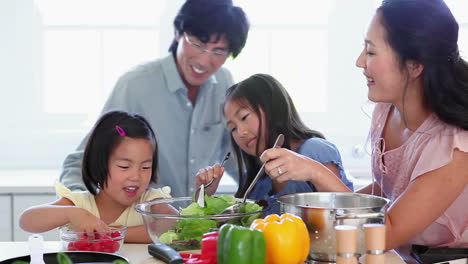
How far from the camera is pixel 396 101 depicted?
76.7 inches

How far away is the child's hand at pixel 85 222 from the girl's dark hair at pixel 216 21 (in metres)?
0.86

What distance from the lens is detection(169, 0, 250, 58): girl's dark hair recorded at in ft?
8.24

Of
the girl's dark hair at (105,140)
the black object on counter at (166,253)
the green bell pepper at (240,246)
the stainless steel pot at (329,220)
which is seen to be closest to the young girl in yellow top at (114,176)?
the girl's dark hair at (105,140)

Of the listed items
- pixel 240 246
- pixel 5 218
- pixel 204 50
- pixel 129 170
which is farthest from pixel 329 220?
pixel 5 218

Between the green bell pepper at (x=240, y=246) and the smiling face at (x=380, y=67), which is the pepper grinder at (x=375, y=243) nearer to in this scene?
the green bell pepper at (x=240, y=246)

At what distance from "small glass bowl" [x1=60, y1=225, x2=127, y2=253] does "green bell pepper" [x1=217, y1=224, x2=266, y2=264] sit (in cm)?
44

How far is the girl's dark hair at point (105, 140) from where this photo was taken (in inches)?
90.7

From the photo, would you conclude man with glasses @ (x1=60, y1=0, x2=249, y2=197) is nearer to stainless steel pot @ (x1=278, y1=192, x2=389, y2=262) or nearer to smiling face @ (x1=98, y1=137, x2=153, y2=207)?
smiling face @ (x1=98, y1=137, x2=153, y2=207)

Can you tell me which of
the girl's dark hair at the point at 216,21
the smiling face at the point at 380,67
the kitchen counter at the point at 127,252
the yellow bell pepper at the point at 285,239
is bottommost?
the kitchen counter at the point at 127,252

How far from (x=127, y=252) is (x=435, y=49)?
942 mm

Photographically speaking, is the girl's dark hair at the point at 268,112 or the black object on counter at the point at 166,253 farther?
the girl's dark hair at the point at 268,112

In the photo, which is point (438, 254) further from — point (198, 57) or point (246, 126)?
point (198, 57)

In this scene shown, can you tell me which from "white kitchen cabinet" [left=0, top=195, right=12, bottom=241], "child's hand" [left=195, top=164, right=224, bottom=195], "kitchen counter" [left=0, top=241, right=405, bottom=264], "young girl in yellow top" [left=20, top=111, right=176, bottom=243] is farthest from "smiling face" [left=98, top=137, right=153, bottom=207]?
"white kitchen cabinet" [left=0, top=195, right=12, bottom=241]

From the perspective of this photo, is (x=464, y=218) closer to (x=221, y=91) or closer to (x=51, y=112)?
(x=221, y=91)
